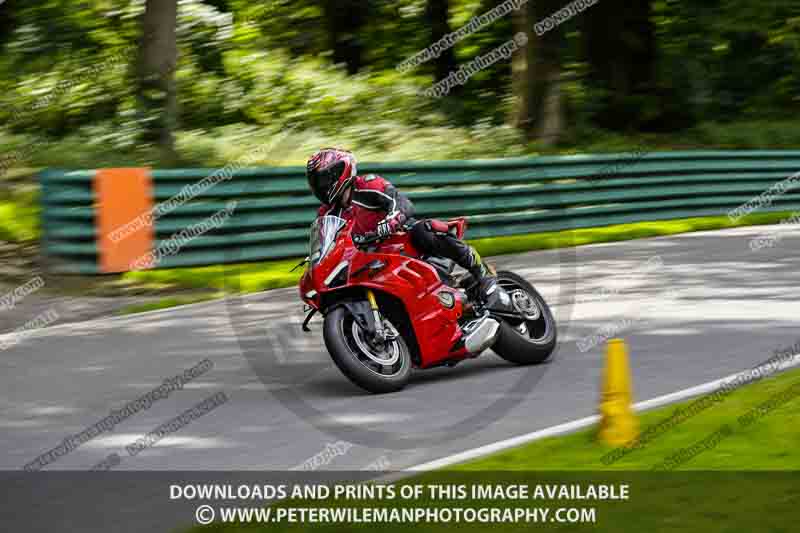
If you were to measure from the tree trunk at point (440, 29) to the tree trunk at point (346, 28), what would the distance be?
6.49 feet

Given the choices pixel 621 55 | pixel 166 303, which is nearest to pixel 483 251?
pixel 166 303

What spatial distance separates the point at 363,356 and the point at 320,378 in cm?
97

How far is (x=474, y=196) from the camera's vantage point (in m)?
17.6

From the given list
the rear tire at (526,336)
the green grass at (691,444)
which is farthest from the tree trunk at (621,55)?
the green grass at (691,444)

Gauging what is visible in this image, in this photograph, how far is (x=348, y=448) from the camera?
7.12 metres

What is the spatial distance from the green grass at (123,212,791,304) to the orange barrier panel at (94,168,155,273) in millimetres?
250

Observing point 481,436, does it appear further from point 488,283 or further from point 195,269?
point 195,269

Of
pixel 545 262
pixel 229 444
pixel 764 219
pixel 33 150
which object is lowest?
pixel 764 219

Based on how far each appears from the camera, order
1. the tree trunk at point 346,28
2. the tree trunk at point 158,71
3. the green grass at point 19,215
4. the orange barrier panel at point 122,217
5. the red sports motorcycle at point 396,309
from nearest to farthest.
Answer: the red sports motorcycle at point 396,309 < the orange barrier panel at point 122,217 < the green grass at point 19,215 < the tree trunk at point 158,71 < the tree trunk at point 346,28

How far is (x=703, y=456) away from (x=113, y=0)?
62.1 ft

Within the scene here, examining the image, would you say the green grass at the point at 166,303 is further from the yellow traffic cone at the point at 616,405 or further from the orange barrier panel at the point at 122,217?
the yellow traffic cone at the point at 616,405

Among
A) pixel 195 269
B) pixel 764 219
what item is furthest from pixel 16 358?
pixel 764 219

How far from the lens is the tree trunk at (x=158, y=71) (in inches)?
707

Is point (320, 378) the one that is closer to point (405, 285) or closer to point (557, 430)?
point (405, 285)
